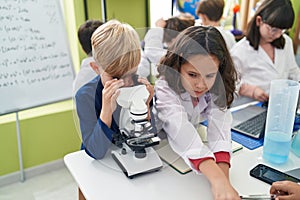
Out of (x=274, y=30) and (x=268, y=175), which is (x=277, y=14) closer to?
(x=274, y=30)

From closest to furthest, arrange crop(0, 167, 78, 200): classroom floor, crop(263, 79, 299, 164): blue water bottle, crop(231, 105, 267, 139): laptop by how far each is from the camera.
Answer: crop(263, 79, 299, 164): blue water bottle, crop(231, 105, 267, 139): laptop, crop(0, 167, 78, 200): classroom floor

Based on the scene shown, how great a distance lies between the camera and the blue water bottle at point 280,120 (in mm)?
988

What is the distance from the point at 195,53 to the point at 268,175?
0.43 metres

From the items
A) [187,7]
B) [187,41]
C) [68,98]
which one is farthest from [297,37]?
[187,41]

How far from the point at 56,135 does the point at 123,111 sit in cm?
143

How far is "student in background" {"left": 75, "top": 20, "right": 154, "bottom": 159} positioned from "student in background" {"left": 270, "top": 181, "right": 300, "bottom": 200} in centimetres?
41

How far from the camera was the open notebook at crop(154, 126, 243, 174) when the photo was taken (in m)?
0.97

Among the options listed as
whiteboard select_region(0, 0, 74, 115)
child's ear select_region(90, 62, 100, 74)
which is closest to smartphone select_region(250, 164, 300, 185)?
child's ear select_region(90, 62, 100, 74)

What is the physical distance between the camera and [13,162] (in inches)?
81.6

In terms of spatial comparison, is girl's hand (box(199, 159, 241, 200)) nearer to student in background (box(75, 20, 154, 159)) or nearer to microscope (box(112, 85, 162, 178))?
microscope (box(112, 85, 162, 178))

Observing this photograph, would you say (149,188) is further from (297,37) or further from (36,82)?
(297,37)

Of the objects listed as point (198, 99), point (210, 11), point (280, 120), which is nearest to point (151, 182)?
point (198, 99)

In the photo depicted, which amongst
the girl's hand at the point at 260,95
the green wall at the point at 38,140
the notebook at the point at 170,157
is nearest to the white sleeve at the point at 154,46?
the notebook at the point at 170,157

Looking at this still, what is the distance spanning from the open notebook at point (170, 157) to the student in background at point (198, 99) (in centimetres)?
3
